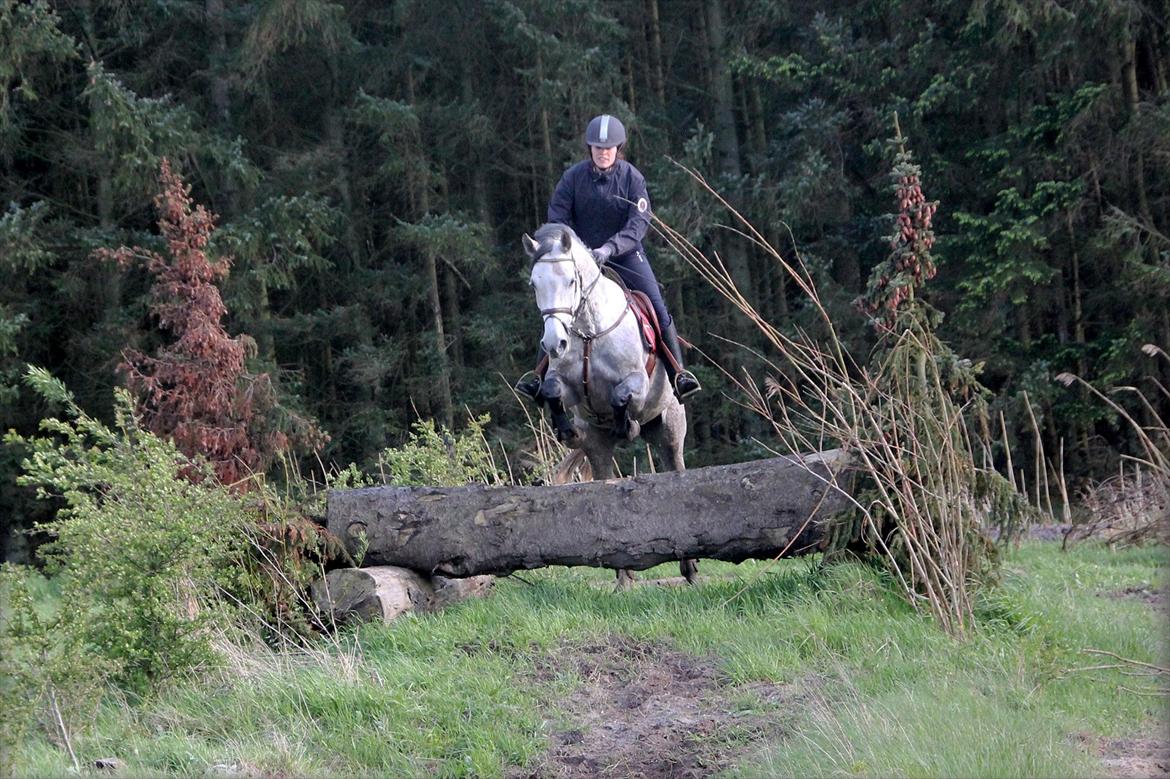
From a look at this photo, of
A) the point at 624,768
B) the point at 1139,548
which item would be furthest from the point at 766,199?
the point at 624,768

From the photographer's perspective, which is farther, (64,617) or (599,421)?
(599,421)

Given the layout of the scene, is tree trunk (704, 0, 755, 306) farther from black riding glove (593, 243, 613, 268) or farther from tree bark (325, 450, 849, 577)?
tree bark (325, 450, 849, 577)

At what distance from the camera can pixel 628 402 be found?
880 cm

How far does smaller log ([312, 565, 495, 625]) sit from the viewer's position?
7766 millimetres


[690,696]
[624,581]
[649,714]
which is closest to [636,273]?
[624,581]

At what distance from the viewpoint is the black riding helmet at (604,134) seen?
29.5 ft

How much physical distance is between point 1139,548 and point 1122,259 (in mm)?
9049

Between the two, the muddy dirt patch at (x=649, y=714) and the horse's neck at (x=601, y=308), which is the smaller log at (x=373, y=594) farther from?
the horse's neck at (x=601, y=308)

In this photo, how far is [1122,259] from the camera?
17.9 m

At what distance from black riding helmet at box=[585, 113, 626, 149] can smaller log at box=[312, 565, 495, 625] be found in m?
3.60

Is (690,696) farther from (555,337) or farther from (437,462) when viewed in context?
(437,462)

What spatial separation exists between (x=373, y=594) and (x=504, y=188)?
20.1 metres

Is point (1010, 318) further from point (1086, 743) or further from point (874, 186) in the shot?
point (1086, 743)

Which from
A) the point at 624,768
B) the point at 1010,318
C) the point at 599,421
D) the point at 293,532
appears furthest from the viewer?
the point at 1010,318
